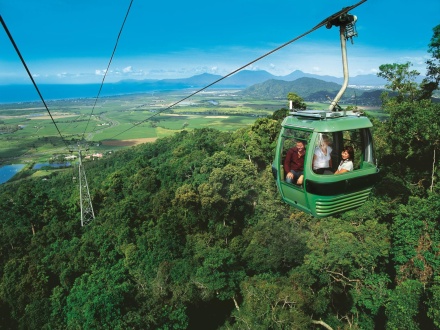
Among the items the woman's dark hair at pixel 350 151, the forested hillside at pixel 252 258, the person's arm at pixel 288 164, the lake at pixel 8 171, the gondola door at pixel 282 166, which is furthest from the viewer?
the lake at pixel 8 171

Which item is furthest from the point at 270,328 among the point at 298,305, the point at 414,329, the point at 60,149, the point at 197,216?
the point at 60,149

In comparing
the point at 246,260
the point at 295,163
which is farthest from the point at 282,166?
the point at 246,260

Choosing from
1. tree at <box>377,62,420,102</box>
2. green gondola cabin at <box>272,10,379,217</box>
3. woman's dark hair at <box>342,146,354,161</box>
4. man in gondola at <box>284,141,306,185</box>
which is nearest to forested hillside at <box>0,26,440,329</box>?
tree at <box>377,62,420,102</box>

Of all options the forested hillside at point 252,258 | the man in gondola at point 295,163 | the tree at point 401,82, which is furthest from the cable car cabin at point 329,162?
the tree at point 401,82

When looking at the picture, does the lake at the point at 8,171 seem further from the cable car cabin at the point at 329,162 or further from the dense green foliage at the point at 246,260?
the cable car cabin at the point at 329,162

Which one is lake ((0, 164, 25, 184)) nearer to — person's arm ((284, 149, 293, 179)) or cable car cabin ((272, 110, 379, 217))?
person's arm ((284, 149, 293, 179))

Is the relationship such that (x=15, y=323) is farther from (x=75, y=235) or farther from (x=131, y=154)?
(x=131, y=154)
